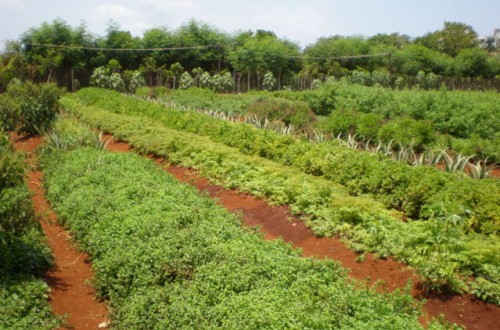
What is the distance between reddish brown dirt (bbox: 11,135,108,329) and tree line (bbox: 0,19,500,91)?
2618 cm

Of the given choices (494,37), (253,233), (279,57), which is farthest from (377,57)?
(494,37)

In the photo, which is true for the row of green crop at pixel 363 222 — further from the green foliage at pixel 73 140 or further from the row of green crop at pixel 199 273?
the green foliage at pixel 73 140

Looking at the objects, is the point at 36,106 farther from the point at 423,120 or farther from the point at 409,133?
the point at 423,120

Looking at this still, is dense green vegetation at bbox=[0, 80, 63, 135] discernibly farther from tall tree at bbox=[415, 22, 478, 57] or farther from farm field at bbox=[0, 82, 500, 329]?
tall tree at bbox=[415, 22, 478, 57]

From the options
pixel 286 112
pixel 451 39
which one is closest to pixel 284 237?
pixel 286 112

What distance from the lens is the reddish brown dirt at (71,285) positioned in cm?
580

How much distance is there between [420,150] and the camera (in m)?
13.9

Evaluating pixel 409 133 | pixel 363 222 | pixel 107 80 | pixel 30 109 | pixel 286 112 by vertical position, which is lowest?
pixel 363 222

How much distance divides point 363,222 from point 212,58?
36.4m

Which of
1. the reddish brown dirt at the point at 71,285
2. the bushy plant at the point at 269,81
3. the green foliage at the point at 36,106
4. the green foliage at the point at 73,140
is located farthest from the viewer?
the bushy plant at the point at 269,81

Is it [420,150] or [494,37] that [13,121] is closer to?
[420,150]

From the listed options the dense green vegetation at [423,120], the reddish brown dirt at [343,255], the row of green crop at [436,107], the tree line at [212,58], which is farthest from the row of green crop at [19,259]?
the tree line at [212,58]

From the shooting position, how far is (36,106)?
16031 mm

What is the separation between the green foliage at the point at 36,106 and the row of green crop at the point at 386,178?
21.6 feet
